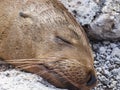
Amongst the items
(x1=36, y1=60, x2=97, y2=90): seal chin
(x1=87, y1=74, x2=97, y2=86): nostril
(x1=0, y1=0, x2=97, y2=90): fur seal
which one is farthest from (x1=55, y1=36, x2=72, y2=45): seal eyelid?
(x1=87, y1=74, x2=97, y2=86): nostril

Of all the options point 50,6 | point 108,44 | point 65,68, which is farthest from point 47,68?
point 108,44

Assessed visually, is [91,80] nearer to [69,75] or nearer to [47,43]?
[69,75]

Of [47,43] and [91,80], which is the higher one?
[47,43]

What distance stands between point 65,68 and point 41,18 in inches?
21.5

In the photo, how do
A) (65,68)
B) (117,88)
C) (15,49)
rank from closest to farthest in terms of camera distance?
(65,68) < (15,49) < (117,88)

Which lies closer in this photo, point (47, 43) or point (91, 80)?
point (91, 80)

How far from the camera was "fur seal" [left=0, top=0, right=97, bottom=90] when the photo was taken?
3383 mm

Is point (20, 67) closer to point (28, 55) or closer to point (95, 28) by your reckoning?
point (28, 55)

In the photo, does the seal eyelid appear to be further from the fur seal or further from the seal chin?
the seal chin

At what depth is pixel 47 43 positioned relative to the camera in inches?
142

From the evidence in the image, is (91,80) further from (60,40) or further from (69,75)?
(60,40)

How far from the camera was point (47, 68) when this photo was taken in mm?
3420

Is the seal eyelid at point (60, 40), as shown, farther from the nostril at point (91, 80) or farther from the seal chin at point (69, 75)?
the nostril at point (91, 80)

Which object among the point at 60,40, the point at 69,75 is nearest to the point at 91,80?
the point at 69,75
